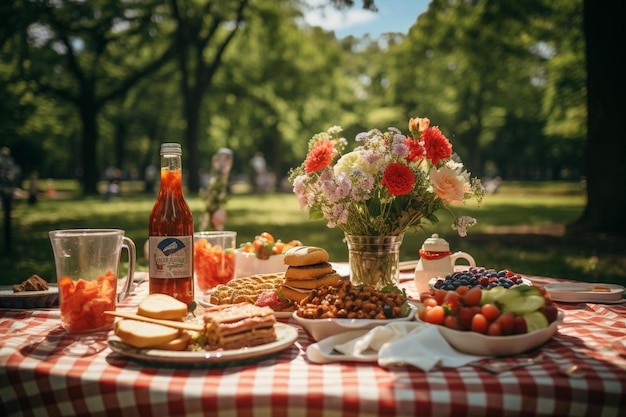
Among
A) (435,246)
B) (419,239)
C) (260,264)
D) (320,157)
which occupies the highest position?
(320,157)

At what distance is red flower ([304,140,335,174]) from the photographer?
2.38m

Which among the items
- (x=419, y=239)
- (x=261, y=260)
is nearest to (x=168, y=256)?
(x=261, y=260)

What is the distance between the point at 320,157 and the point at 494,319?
1.00m

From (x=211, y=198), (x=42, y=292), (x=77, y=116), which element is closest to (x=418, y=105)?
(x=77, y=116)

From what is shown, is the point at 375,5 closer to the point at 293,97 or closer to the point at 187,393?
the point at 187,393

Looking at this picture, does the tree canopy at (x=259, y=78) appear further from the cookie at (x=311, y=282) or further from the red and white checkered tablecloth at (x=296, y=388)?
the red and white checkered tablecloth at (x=296, y=388)

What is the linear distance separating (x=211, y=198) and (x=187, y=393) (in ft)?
20.4

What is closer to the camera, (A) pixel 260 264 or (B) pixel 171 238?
(B) pixel 171 238

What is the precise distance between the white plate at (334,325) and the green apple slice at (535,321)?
0.36 meters

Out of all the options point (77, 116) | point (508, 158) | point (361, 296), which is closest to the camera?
point (361, 296)

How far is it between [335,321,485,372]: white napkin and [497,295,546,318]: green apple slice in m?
0.18

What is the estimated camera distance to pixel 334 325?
1788mm

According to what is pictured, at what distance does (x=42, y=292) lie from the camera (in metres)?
2.41

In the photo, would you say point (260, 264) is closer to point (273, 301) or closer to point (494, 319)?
point (273, 301)
